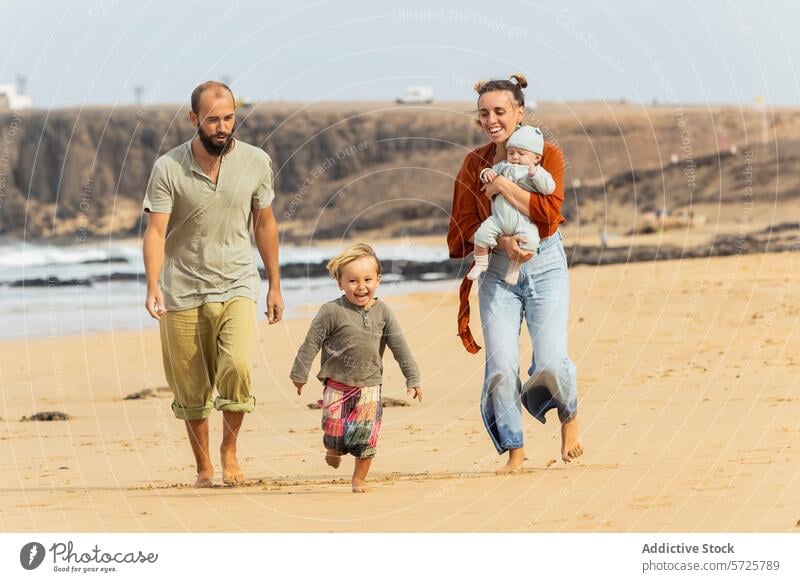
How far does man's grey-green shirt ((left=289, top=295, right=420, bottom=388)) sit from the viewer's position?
9.20 m

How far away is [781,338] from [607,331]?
239 cm

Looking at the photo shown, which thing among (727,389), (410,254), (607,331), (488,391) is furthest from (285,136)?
(488,391)

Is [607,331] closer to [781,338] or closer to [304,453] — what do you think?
[781,338]

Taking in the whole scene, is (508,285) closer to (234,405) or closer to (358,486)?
(358,486)

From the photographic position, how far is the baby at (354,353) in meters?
9.20

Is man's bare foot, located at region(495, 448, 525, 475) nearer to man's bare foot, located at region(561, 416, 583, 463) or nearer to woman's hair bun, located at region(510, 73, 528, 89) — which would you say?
man's bare foot, located at region(561, 416, 583, 463)

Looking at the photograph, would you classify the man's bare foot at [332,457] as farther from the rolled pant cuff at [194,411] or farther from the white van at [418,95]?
the white van at [418,95]

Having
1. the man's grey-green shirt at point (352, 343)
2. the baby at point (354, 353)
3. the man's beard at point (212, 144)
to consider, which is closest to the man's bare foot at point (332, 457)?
the baby at point (354, 353)

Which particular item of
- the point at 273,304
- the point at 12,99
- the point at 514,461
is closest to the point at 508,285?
the point at 514,461

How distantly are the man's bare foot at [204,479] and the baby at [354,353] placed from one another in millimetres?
967

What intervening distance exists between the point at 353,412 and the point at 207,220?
1435 mm

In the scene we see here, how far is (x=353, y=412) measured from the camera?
9391 mm

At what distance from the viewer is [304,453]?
1178 cm

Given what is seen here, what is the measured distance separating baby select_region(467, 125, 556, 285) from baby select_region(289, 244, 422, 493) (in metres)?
0.60
